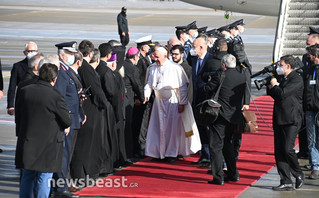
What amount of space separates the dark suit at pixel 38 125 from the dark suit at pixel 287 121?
287cm

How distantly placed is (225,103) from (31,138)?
2800 millimetres

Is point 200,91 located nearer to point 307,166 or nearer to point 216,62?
point 216,62

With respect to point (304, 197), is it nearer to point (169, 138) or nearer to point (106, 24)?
point (169, 138)

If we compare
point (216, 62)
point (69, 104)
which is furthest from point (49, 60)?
point (216, 62)

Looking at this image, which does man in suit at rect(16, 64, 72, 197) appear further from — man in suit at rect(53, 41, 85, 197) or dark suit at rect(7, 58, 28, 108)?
dark suit at rect(7, 58, 28, 108)

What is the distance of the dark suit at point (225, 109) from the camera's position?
8.55 metres

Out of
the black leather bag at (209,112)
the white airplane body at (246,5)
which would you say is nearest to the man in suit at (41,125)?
the black leather bag at (209,112)

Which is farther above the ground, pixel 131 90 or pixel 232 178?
pixel 131 90

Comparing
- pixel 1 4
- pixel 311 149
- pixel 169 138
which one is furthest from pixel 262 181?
pixel 1 4

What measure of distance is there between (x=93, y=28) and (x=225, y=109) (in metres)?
31.9

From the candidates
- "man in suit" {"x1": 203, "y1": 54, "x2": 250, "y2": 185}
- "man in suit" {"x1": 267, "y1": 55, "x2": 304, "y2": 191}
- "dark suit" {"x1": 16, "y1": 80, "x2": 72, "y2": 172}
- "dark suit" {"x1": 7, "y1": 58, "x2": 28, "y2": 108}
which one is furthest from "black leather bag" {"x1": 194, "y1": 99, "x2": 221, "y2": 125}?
"dark suit" {"x1": 7, "y1": 58, "x2": 28, "y2": 108}

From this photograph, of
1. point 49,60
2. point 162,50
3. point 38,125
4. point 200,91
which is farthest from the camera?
point 162,50

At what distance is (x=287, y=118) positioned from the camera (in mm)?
8289

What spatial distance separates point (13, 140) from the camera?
451 inches
